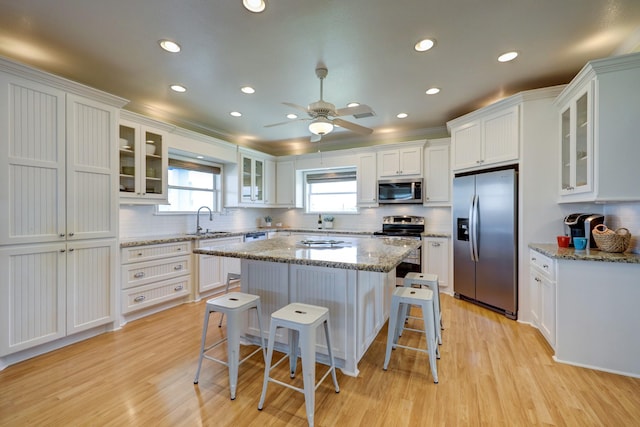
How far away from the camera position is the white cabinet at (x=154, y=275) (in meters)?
3.10

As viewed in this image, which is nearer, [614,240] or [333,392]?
[333,392]

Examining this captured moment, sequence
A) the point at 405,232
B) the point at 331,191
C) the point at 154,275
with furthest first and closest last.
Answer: the point at 331,191 → the point at 405,232 → the point at 154,275

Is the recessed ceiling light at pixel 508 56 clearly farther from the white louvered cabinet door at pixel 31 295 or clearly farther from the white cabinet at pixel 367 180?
the white louvered cabinet door at pixel 31 295

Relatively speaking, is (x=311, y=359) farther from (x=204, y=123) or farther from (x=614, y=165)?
(x=204, y=123)

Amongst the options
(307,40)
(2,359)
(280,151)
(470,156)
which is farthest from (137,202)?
(470,156)

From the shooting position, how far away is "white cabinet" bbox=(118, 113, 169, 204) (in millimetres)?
3303

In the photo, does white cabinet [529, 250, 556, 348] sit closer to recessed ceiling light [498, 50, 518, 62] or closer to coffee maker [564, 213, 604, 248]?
Answer: coffee maker [564, 213, 604, 248]

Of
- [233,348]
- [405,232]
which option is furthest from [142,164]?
[405,232]

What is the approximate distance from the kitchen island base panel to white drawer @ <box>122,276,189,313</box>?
1533 mm

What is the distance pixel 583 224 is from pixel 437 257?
1835mm

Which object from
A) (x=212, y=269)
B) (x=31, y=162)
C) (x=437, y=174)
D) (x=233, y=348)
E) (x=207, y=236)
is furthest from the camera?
(x=437, y=174)

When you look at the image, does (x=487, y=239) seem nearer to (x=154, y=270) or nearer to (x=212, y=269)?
(x=212, y=269)

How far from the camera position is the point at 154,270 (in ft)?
11.0

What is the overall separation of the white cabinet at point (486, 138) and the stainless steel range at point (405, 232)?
115 centimetres
